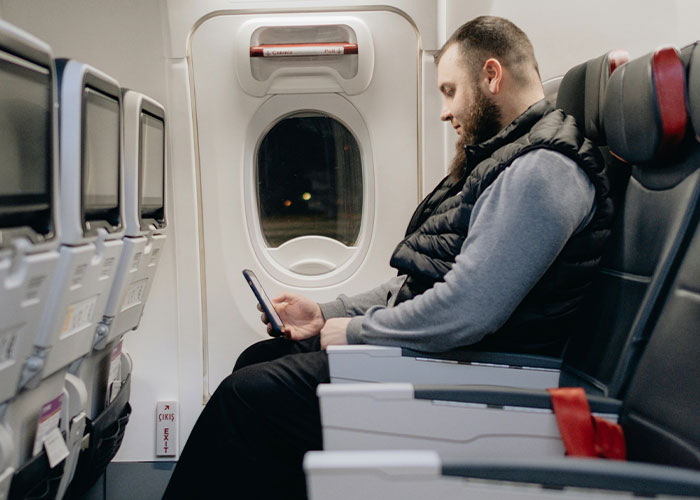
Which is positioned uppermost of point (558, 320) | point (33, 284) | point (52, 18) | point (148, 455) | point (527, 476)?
point (52, 18)

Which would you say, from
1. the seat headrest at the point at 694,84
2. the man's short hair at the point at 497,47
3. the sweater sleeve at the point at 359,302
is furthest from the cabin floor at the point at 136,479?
the seat headrest at the point at 694,84

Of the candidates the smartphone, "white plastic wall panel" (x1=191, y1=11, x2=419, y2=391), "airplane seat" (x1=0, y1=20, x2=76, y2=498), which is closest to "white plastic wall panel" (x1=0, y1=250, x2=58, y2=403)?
"airplane seat" (x1=0, y1=20, x2=76, y2=498)

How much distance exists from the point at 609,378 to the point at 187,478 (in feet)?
3.49

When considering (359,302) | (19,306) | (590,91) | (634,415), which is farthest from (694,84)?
(19,306)

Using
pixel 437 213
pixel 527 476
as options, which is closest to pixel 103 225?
pixel 437 213

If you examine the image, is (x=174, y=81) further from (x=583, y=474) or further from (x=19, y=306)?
(x=583, y=474)

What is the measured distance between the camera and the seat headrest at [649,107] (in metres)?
1.24

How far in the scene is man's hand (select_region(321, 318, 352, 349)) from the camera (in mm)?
1729

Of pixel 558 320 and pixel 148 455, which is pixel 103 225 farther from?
pixel 148 455

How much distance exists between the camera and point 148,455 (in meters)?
2.82

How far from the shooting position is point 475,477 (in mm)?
915

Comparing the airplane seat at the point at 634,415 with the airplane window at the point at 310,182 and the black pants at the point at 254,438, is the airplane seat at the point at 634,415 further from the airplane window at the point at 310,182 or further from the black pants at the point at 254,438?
the airplane window at the point at 310,182

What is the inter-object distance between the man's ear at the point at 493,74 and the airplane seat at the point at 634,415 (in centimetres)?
44

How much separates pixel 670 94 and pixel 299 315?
1316mm
